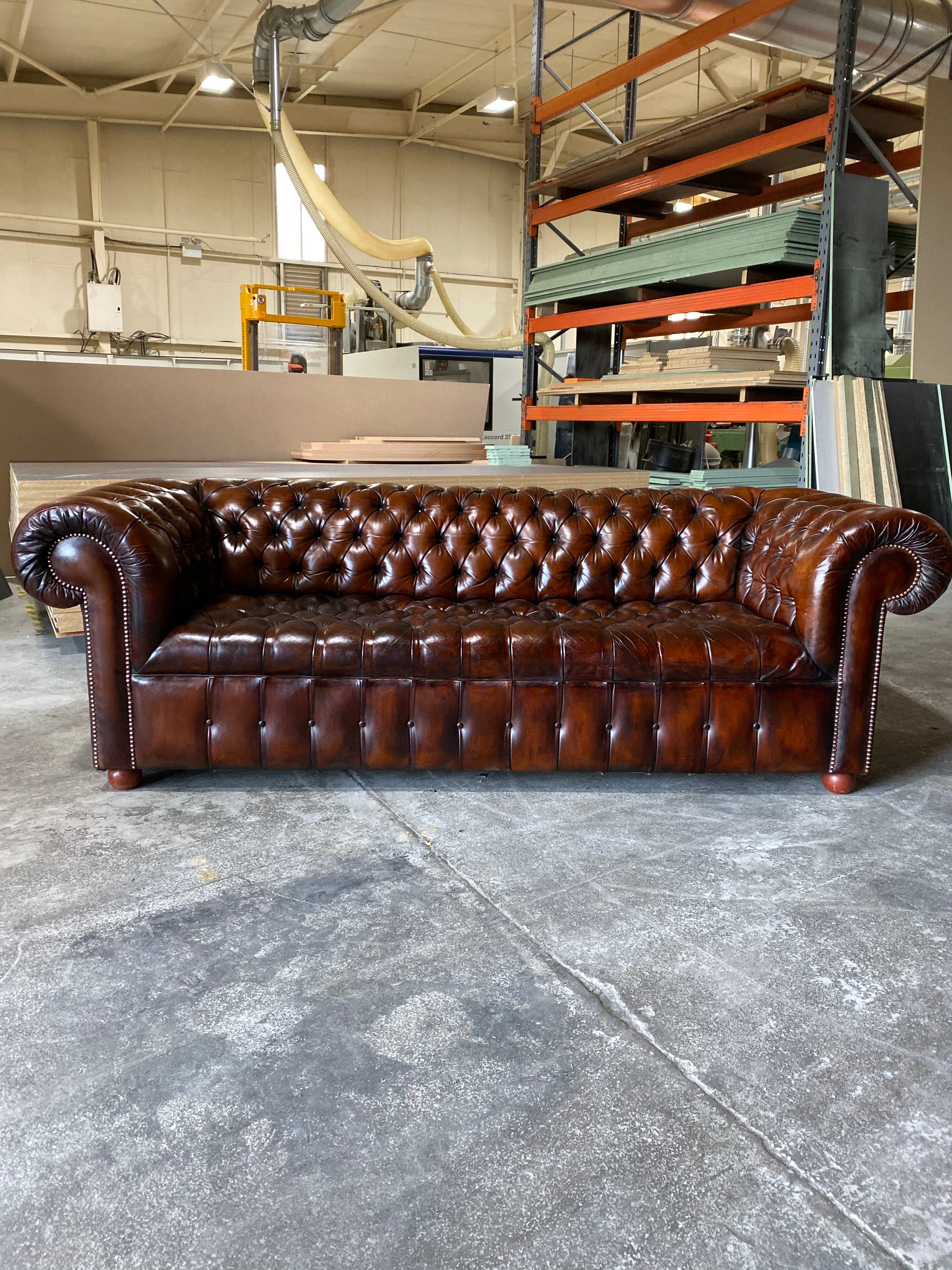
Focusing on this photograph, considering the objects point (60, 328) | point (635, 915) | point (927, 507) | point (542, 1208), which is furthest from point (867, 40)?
point (60, 328)

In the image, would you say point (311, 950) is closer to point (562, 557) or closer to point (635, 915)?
point (635, 915)

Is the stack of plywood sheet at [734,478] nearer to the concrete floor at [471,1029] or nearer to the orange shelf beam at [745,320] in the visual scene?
the orange shelf beam at [745,320]

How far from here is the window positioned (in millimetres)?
12922

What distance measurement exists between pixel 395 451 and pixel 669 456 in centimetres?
306

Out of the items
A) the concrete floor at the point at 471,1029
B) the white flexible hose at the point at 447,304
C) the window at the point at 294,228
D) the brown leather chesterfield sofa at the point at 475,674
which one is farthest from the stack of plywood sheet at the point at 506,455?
the window at the point at 294,228

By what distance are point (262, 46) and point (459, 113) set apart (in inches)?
193

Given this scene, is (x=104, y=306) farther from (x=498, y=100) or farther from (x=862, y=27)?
(x=862, y=27)

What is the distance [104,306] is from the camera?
12070 millimetres

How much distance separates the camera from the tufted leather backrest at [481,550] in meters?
3.27

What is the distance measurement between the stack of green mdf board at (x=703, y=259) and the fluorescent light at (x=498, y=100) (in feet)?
13.3

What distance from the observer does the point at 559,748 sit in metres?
2.64

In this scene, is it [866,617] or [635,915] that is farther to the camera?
[866,617]

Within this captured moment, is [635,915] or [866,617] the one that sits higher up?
[866,617]

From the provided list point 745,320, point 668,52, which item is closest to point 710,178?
point 668,52
